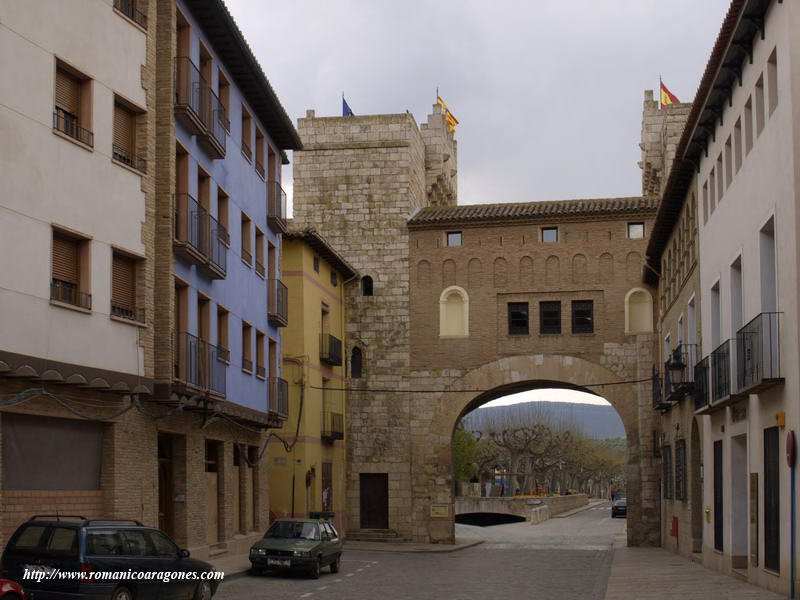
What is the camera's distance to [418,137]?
45469mm

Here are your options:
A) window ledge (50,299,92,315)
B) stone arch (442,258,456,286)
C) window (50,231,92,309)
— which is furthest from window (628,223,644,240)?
window ledge (50,299,92,315)

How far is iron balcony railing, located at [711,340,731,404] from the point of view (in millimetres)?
21312

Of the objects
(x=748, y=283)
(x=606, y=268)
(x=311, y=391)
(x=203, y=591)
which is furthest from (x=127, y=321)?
(x=606, y=268)

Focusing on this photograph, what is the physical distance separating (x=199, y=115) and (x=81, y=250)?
18.9 ft

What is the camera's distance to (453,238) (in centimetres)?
4247

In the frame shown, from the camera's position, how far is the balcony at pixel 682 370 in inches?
1078

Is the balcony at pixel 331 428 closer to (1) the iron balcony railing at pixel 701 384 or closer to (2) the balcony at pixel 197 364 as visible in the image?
(2) the balcony at pixel 197 364

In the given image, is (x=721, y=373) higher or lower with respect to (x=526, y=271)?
lower

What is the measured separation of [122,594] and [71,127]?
8363mm

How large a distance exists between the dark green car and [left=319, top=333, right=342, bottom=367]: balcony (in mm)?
13116

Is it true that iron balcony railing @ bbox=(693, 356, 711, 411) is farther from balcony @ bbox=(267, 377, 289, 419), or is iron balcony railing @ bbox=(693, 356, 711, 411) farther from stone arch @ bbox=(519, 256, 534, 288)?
stone arch @ bbox=(519, 256, 534, 288)

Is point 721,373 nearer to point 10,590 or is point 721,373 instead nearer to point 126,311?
point 126,311

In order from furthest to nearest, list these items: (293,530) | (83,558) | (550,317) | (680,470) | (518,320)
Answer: (518,320) → (550,317) → (680,470) → (293,530) → (83,558)

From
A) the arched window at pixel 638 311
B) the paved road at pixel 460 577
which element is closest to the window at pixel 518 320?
the arched window at pixel 638 311
